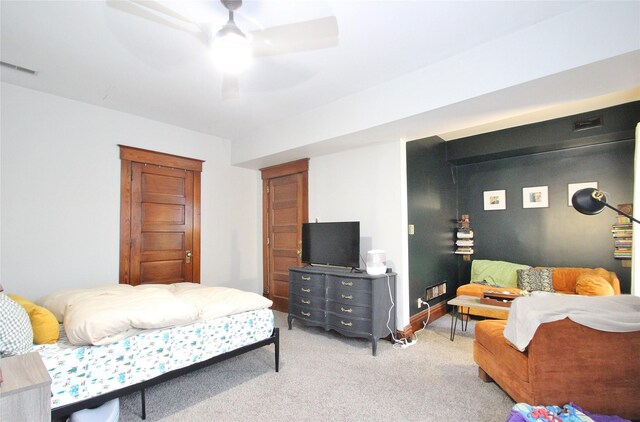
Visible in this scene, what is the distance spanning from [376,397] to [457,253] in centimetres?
334

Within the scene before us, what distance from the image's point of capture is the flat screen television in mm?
3605

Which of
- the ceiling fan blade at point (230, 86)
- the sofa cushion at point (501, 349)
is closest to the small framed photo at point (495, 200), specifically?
the sofa cushion at point (501, 349)

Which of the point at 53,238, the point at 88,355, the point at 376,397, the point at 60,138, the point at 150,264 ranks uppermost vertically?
the point at 60,138

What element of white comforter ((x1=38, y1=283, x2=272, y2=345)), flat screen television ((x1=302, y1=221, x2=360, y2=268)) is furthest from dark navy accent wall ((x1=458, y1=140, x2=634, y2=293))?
white comforter ((x1=38, y1=283, x2=272, y2=345))

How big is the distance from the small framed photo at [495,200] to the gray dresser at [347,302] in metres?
2.45

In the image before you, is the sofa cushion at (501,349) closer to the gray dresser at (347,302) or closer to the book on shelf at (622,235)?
the gray dresser at (347,302)

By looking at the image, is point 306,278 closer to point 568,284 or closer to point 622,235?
point 568,284

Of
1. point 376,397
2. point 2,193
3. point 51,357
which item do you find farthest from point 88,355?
point 2,193

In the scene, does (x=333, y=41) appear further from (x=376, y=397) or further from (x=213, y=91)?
(x=376, y=397)

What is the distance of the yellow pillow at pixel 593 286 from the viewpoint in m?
3.34

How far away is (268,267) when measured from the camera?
16.5ft

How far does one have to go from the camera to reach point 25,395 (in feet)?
3.93

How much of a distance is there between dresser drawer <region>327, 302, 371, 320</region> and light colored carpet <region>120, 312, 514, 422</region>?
1.15 feet

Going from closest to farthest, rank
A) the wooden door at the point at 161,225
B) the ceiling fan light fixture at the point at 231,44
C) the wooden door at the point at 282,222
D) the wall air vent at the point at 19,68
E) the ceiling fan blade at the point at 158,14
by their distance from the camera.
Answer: the ceiling fan light fixture at the point at 231,44 → the ceiling fan blade at the point at 158,14 → the wall air vent at the point at 19,68 → the wooden door at the point at 161,225 → the wooden door at the point at 282,222
